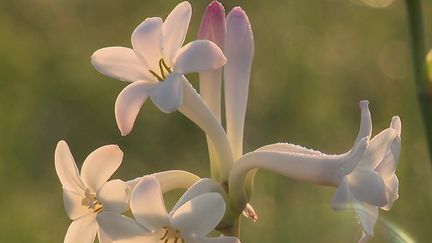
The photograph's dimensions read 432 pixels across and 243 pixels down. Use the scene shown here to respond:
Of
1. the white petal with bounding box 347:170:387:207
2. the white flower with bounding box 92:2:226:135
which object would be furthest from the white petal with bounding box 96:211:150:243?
the white petal with bounding box 347:170:387:207

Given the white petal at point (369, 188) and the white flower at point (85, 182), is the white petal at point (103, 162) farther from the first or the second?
the white petal at point (369, 188)

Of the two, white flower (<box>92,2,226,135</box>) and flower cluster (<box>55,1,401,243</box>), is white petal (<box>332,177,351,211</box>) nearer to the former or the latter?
flower cluster (<box>55,1,401,243</box>)

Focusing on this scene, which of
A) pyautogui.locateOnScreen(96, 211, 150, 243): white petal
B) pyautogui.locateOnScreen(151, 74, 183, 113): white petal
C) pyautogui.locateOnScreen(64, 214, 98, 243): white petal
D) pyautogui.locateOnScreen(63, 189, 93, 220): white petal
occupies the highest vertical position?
pyautogui.locateOnScreen(151, 74, 183, 113): white petal

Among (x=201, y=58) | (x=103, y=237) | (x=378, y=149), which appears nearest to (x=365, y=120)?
(x=378, y=149)

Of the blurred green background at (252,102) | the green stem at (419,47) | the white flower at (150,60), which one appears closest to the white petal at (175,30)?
the white flower at (150,60)

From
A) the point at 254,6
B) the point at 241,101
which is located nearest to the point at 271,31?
the point at 254,6

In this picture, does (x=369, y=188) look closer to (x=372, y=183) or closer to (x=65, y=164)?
(x=372, y=183)

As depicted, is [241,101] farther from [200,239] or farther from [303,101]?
[303,101]

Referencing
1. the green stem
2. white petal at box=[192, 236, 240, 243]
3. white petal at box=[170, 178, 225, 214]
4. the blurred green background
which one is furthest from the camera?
the blurred green background
